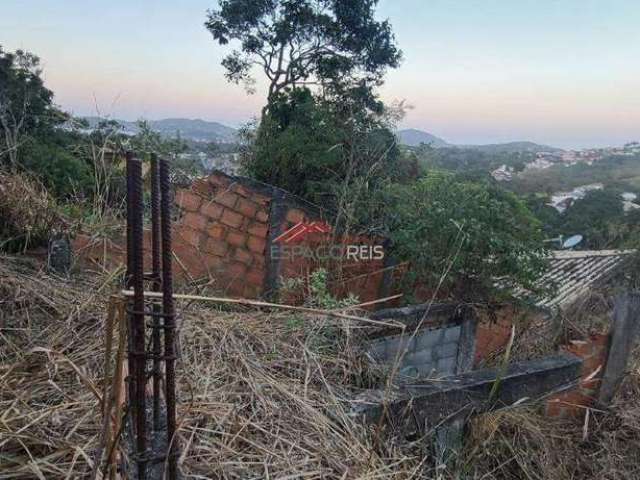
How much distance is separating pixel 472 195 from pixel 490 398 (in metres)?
1.85

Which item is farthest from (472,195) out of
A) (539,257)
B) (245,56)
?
(245,56)

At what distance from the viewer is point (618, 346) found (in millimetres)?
3568

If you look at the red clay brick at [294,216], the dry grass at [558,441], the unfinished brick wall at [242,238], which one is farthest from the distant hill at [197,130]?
the dry grass at [558,441]

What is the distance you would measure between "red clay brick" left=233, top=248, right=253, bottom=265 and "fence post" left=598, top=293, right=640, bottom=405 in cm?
286

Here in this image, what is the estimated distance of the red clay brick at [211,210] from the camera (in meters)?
3.91

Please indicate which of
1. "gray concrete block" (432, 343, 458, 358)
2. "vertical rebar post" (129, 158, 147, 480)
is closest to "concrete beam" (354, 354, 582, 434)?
"gray concrete block" (432, 343, 458, 358)

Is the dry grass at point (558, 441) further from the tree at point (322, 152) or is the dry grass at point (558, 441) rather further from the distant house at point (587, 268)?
the distant house at point (587, 268)

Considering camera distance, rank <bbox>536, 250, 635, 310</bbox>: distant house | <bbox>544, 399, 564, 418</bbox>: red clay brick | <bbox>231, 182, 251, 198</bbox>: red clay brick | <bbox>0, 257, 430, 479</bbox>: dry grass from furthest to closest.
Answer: <bbox>536, 250, 635, 310</bbox>: distant house
<bbox>231, 182, 251, 198</bbox>: red clay brick
<bbox>544, 399, 564, 418</bbox>: red clay brick
<bbox>0, 257, 430, 479</bbox>: dry grass

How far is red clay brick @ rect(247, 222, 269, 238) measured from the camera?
3938mm

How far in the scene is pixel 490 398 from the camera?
85.9 inches

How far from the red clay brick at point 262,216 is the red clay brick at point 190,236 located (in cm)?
52

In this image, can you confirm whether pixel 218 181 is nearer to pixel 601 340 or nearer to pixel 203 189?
pixel 203 189

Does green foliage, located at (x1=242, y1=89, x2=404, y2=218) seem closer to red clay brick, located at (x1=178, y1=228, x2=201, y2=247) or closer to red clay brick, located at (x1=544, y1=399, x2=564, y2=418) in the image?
red clay brick, located at (x1=178, y1=228, x2=201, y2=247)

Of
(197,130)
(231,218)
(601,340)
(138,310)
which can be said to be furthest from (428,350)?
(197,130)
